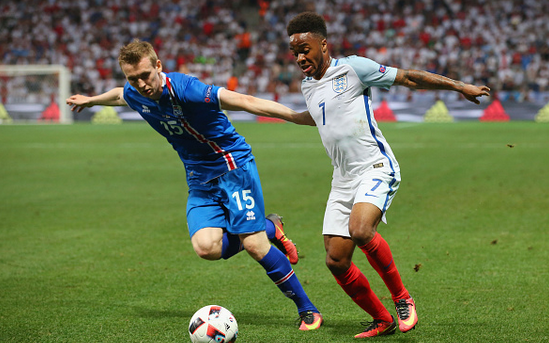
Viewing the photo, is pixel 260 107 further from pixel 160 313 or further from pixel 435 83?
pixel 160 313

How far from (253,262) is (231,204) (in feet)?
6.59

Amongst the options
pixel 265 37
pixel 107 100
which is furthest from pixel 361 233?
pixel 265 37

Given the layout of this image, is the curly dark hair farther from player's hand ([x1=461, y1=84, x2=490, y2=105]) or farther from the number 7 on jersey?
player's hand ([x1=461, y1=84, x2=490, y2=105])

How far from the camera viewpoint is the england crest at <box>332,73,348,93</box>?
183 inches

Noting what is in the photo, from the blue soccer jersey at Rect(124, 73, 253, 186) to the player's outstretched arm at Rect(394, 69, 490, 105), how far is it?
1.30 metres

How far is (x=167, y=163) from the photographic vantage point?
15.4 meters

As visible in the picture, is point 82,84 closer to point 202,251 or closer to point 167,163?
point 167,163

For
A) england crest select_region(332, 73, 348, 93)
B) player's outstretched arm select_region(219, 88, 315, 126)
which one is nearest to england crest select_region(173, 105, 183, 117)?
player's outstretched arm select_region(219, 88, 315, 126)

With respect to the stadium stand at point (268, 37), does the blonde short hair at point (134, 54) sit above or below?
above

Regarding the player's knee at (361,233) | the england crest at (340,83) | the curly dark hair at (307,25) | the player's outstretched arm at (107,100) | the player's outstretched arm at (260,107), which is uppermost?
the curly dark hair at (307,25)

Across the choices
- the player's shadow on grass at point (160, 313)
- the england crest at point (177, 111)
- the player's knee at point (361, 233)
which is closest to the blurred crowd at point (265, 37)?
the player's shadow on grass at point (160, 313)

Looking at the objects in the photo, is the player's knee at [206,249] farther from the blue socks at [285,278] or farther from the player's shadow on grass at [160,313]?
the player's shadow on grass at [160,313]

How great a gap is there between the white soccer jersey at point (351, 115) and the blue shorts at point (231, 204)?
71 centimetres

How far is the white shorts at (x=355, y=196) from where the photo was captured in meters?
4.49
